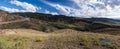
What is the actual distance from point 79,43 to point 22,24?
219 ft

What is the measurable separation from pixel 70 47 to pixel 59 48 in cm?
176

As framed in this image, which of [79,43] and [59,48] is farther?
[79,43]

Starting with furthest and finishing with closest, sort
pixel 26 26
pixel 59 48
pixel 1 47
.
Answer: pixel 26 26, pixel 59 48, pixel 1 47

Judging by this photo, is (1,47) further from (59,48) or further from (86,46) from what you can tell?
(86,46)

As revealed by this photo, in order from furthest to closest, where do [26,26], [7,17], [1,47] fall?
[7,17]
[26,26]
[1,47]

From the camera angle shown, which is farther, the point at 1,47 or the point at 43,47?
the point at 43,47

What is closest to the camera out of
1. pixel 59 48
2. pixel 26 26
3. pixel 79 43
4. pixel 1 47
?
pixel 1 47

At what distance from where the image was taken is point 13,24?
313 feet

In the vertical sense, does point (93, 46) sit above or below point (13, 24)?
above

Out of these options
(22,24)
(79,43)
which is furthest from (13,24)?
(79,43)

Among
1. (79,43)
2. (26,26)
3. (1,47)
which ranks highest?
(1,47)

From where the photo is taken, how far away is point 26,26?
94.8m

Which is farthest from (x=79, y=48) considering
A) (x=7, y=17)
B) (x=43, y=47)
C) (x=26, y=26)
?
(x=7, y=17)

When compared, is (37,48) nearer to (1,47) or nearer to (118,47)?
(1,47)
